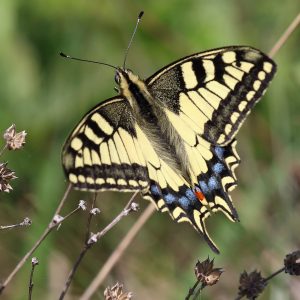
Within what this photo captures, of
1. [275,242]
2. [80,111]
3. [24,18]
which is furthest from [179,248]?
[24,18]

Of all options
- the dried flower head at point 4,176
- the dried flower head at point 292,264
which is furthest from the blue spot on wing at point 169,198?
the dried flower head at point 4,176

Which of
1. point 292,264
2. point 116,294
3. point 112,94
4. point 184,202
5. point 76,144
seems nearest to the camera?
point 116,294

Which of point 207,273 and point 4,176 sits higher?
point 4,176

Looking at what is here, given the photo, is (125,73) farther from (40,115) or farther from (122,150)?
(40,115)

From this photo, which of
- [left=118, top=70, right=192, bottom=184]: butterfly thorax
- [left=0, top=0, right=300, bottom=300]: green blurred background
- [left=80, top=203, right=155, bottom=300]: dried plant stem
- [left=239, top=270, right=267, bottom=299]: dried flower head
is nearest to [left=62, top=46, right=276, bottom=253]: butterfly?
[left=118, top=70, right=192, bottom=184]: butterfly thorax

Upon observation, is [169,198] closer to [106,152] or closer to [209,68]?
[106,152]

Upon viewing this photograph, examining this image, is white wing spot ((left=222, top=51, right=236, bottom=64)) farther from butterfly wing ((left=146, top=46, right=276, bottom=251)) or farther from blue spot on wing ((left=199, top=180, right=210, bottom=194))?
Result: blue spot on wing ((left=199, top=180, right=210, bottom=194))

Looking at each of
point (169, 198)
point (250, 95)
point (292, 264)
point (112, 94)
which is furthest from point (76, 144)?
point (112, 94)
